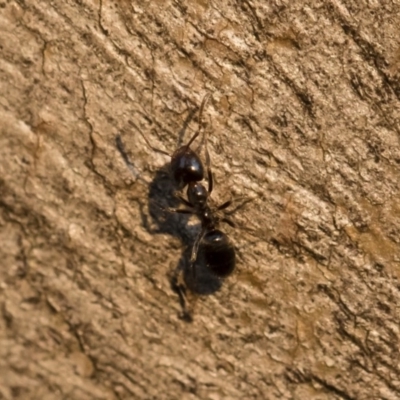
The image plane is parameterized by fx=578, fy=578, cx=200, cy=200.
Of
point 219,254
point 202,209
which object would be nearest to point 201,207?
point 202,209

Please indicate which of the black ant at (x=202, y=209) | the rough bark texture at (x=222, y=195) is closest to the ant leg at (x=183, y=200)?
the black ant at (x=202, y=209)

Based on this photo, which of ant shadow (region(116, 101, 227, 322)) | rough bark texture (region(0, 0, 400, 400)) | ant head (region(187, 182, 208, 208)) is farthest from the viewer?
ant head (region(187, 182, 208, 208))

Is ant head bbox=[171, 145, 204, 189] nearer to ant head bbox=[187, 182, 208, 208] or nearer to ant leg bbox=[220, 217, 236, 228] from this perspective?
ant head bbox=[187, 182, 208, 208]

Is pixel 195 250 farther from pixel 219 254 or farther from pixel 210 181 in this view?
pixel 210 181

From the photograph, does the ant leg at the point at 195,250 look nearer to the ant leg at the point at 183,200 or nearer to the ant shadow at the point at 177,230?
the ant shadow at the point at 177,230

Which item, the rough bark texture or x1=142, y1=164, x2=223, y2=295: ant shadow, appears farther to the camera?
x1=142, y1=164, x2=223, y2=295: ant shadow

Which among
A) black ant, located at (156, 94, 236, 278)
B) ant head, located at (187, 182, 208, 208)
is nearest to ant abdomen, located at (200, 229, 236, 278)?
black ant, located at (156, 94, 236, 278)
